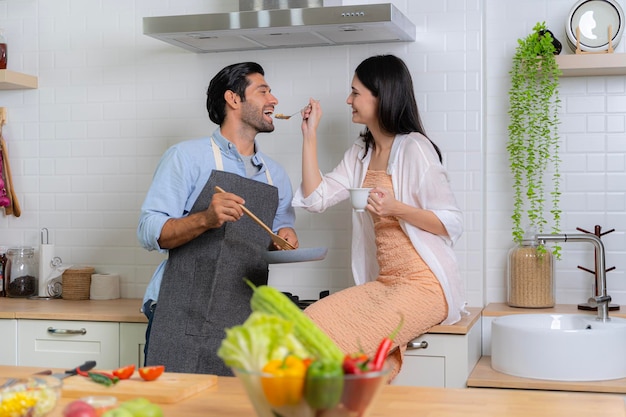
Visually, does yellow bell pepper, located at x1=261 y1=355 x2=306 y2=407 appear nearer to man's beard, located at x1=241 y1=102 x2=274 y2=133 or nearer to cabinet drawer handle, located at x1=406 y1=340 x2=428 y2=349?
cabinet drawer handle, located at x1=406 y1=340 x2=428 y2=349

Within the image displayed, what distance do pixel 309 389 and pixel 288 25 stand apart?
2703mm

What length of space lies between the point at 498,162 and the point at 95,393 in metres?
2.76

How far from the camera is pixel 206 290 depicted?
147 inches

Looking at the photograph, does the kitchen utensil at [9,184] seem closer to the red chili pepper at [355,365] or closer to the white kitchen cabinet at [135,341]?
the white kitchen cabinet at [135,341]

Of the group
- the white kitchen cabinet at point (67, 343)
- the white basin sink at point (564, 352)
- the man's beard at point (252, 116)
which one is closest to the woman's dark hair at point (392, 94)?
the man's beard at point (252, 116)

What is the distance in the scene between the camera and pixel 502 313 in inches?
161

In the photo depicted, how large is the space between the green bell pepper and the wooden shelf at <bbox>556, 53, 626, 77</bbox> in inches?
117

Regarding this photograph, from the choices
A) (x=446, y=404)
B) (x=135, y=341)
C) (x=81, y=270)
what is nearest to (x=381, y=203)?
(x=135, y=341)

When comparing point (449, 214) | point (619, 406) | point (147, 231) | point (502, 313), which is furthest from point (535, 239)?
point (619, 406)

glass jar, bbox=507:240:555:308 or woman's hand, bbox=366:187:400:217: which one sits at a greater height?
woman's hand, bbox=366:187:400:217

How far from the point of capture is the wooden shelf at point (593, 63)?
3.98m

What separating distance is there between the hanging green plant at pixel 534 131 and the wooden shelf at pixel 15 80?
259 centimetres

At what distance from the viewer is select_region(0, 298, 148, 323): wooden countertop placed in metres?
4.10

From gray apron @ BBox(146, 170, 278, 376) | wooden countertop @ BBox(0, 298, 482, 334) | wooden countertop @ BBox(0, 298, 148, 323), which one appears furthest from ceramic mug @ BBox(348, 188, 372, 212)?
wooden countertop @ BBox(0, 298, 148, 323)
